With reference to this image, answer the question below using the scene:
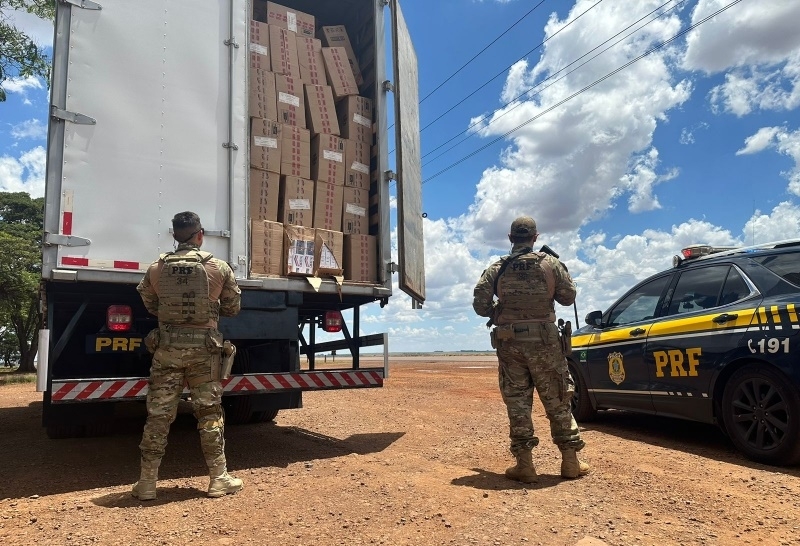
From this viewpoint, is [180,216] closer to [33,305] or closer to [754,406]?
[754,406]

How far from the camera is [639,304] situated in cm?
584

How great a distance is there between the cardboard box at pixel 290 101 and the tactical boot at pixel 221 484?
9.90ft

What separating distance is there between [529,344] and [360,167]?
2.59m

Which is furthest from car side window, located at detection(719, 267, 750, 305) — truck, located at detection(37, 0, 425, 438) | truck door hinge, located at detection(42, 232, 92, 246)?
truck door hinge, located at detection(42, 232, 92, 246)

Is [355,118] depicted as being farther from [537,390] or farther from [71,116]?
[537,390]

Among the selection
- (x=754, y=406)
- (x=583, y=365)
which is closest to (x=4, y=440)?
(x=583, y=365)

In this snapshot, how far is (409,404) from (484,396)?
1641mm

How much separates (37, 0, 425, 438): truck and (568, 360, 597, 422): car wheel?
2.39 m

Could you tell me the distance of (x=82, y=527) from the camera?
3047 mm

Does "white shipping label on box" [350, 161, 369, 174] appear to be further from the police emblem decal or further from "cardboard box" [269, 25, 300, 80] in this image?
the police emblem decal

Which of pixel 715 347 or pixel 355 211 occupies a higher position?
pixel 355 211

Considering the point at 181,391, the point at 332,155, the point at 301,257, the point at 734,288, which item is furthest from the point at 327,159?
the point at 734,288

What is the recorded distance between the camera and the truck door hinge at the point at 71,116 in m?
4.01

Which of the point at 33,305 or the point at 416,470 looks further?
the point at 33,305
